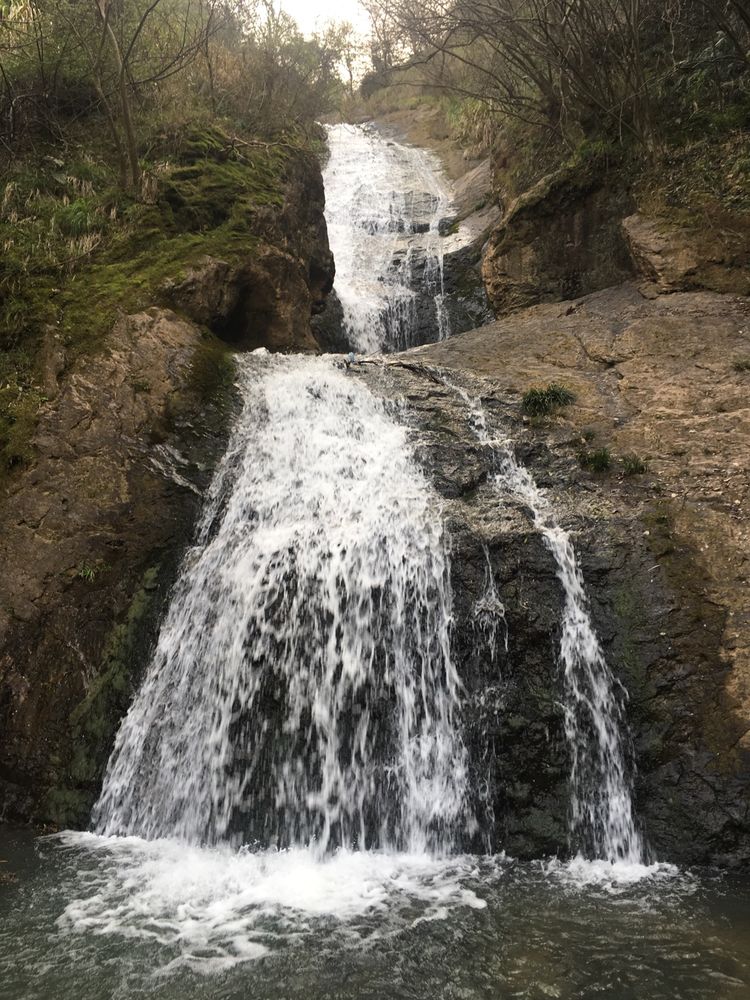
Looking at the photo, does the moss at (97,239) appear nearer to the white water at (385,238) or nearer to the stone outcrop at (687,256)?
the white water at (385,238)

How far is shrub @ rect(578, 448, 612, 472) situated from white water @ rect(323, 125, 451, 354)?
697cm

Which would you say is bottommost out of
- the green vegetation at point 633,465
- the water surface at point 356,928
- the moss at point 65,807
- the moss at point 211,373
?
the water surface at point 356,928

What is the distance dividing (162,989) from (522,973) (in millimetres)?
1958

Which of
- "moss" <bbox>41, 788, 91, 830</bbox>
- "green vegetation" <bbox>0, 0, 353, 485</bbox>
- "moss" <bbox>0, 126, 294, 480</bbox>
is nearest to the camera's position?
"moss" <bbox>41, 788, 91, 830</bbox>

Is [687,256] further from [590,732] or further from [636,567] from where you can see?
[590,732]

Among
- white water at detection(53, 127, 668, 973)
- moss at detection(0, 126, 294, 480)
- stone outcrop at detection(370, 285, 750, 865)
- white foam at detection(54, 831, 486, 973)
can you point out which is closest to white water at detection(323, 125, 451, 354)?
moss at detection(0, 126, 294, 480)

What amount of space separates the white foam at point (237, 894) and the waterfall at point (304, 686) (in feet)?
0.96

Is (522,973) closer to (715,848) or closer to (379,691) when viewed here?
(715,848)

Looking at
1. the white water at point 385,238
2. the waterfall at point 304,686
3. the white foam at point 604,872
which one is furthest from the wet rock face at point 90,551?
the white water at point 385,238

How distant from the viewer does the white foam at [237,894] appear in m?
→ 4.06

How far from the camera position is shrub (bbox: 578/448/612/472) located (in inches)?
299

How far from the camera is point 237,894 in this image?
461cm

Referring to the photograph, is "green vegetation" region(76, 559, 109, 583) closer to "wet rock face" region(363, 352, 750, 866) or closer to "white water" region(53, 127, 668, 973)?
"white water" region(53, 127, 668, 973)

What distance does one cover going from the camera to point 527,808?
5.49 meters
